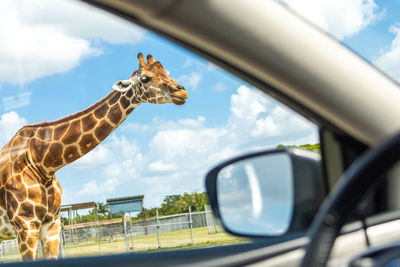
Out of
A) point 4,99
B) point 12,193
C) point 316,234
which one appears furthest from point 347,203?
point 12,193

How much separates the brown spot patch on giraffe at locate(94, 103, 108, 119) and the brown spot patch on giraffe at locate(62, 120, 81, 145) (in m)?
0.13

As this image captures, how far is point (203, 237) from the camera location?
3.59ft

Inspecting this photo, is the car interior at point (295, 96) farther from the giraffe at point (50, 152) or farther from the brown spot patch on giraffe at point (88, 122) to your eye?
the brown spot patch on giraffe at point (88, 122)

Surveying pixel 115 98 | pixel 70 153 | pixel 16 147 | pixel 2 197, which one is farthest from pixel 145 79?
pixel 2 197

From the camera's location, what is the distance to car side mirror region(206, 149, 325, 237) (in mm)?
685

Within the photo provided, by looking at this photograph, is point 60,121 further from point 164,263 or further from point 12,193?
point 164,263

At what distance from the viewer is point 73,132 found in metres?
3.26

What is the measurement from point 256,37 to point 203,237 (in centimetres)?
53

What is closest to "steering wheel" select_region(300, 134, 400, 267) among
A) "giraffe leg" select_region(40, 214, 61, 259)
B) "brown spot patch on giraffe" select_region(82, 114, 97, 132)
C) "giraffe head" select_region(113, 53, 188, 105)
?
"giraffe head" select_region(113, 53, 188, 105)

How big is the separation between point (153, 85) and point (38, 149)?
2.68 feet

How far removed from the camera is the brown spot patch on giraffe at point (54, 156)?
3.12 m

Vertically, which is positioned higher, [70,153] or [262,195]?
[70,153]

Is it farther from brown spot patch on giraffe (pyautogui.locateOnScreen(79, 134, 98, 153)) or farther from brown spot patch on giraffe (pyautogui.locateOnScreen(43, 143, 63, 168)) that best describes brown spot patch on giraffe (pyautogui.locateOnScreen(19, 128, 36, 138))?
brown spot patch on giraffe (pyautogui.locateOnScreen(79, 134, 98, 153))

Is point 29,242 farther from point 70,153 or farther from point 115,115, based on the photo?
point 115,115
